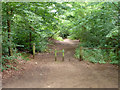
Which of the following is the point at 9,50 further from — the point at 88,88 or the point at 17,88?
the point at 88,88

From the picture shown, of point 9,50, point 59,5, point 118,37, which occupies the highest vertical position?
point 59,5

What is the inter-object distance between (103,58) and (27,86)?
5.98 meters

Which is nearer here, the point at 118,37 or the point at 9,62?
the point at 9,62

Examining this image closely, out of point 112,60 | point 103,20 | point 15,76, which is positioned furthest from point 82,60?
point 15,76

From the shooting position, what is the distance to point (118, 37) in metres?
7.45

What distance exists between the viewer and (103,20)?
809 cm

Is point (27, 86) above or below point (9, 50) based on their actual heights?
below

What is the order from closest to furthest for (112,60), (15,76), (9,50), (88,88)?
1. (88,88)
2. (15,76)
3. (9,50)
4. (112,60)

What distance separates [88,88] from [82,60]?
4122mm

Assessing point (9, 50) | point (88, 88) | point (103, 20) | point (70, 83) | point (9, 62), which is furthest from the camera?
point (103, 20)

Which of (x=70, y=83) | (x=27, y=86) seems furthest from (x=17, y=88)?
(x=70, y=83)

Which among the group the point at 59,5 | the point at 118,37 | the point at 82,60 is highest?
the point at 59,5

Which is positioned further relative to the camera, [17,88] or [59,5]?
[59,5]

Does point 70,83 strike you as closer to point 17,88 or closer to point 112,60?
point 17,88
